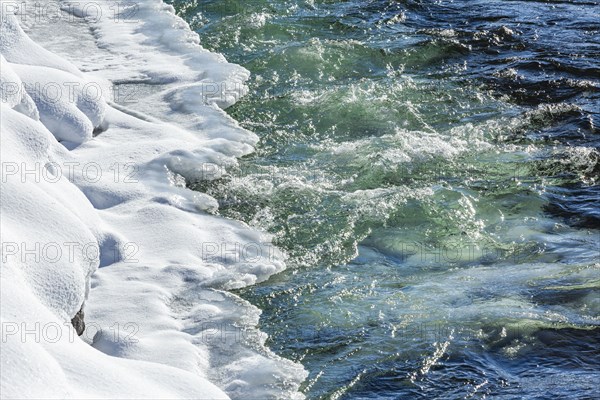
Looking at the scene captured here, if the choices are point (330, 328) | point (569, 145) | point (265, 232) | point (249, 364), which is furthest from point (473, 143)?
point (249, 364)

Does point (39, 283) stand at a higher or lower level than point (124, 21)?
higher

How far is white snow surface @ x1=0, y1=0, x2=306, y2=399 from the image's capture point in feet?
16.6

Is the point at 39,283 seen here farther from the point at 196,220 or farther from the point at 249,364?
the point at 196,220

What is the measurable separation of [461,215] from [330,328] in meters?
2.15

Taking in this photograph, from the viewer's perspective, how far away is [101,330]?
19.7ft

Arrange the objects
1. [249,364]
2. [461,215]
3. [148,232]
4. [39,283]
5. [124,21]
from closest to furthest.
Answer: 1. [39,283]
2. [249,364]
3. [148,232]
4. [461,215]
5. [124,21]

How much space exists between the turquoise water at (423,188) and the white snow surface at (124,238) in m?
0.28

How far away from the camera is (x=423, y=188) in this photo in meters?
8.30

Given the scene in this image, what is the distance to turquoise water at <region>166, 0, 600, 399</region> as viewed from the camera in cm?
605

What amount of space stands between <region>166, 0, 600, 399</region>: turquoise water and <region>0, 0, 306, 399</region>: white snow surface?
11.0 inches

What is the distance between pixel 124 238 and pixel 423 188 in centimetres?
280

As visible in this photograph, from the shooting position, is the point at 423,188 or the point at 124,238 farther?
the point at 423,188

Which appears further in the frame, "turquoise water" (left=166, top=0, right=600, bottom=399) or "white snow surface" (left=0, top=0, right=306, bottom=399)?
"turquoise water" (left=166, top=0, right=600, bottom=399)

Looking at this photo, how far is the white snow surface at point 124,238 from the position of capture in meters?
5.05
